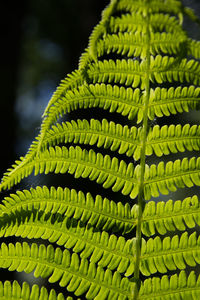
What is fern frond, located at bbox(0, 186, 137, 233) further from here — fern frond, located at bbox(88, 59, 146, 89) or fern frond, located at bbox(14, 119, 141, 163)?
fern frond, located at bbox(88, 59, 146, 89)

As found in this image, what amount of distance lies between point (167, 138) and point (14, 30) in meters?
4.08

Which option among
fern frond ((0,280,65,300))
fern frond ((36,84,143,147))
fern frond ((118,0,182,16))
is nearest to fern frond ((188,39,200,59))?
fern frond ((118,0,182,16))

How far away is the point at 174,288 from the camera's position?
2.91 feet

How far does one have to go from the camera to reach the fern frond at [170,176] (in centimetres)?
98

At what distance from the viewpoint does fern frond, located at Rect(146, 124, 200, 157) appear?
3.31 feet

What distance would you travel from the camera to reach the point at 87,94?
106 cm

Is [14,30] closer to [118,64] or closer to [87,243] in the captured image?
[118,64]

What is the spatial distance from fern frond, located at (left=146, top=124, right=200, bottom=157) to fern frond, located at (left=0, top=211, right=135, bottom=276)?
284mm

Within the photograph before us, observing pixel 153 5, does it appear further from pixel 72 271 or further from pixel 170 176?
pixel 72 271

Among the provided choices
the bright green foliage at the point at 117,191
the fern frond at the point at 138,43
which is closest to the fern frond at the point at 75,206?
the bright green foliage at the point at 117,191

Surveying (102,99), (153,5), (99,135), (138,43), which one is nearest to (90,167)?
(99,135)

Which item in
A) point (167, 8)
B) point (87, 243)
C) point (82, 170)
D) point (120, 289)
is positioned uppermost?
point (167, 8)

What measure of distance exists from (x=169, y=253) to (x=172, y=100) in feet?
1.46

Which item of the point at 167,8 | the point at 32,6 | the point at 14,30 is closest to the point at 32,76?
the point at 32,6
